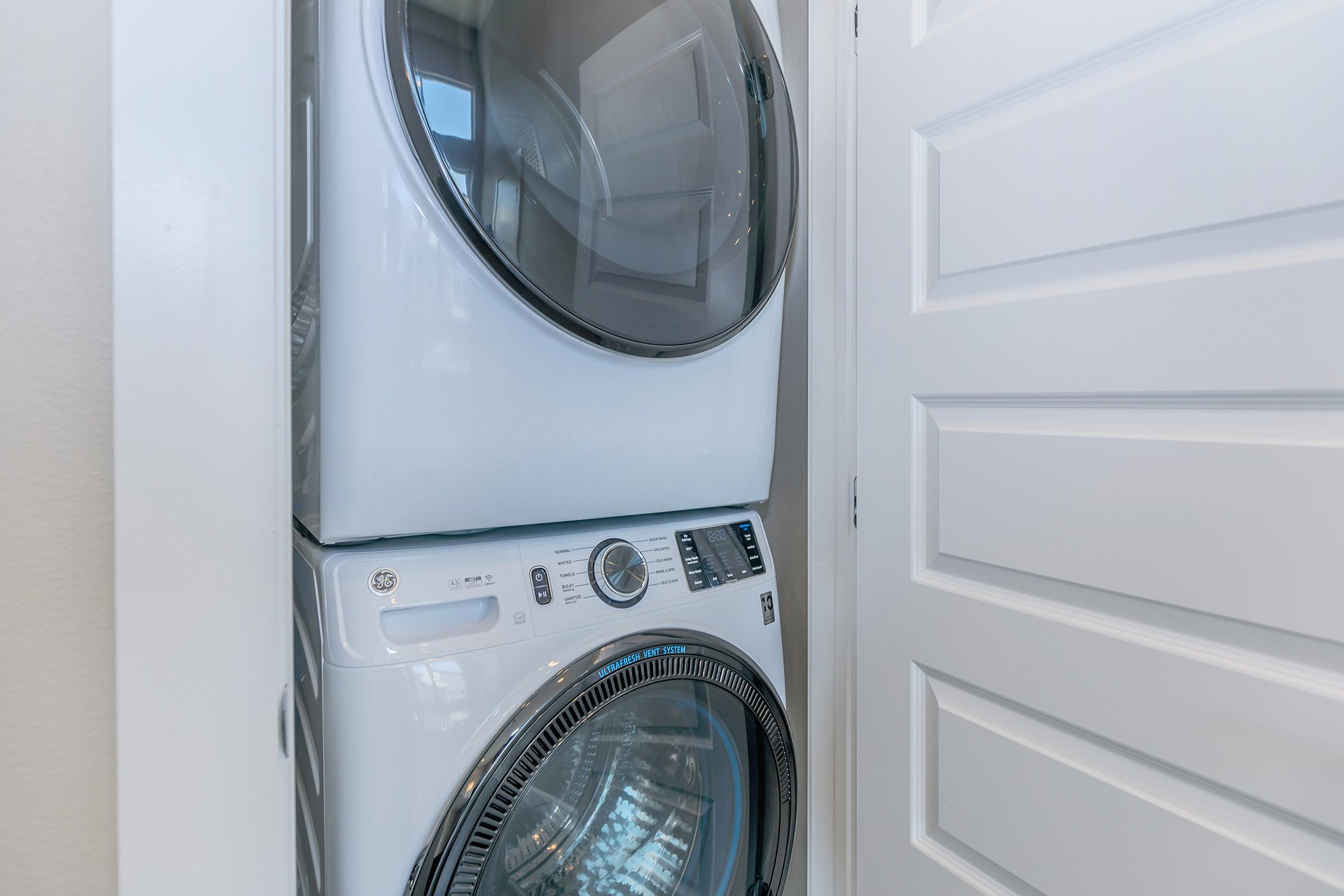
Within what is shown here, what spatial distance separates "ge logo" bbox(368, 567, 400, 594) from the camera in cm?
70

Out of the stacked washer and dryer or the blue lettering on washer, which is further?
the blue lettering on washer

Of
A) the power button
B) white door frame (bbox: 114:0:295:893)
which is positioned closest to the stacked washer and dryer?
the power button

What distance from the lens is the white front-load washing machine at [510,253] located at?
2.23ft

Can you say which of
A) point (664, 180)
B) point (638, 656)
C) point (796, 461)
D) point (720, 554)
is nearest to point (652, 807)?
point (638, 656)

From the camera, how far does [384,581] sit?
0.70 m

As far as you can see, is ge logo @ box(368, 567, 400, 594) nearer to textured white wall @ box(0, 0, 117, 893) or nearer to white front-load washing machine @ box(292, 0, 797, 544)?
white front-load washing machine @ box(292, 0, 797, 544)

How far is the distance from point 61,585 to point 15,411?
0.43ft

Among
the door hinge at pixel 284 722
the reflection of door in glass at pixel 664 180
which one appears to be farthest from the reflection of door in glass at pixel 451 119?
the door hinge at pixel 284 722

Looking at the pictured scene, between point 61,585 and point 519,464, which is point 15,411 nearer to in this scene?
point 61,585

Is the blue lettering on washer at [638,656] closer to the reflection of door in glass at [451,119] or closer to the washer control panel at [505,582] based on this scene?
the washer control panel at [505,582]

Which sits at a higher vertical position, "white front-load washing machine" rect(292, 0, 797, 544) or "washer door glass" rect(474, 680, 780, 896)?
"white front-load washing machine" rect(292, 0, 797, 544)

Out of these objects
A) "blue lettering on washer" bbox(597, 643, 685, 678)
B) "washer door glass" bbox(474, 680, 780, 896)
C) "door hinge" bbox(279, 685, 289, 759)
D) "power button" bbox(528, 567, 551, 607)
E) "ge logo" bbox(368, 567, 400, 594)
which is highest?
"ge logo" bbox(368, 567, 400, 594)

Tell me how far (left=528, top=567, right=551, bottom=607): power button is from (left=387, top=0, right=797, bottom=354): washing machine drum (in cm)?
30

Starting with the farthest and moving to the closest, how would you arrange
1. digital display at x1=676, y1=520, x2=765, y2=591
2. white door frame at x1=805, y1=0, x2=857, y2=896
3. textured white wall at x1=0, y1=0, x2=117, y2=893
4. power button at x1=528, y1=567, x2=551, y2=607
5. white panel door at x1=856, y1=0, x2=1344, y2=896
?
white door frame at x1=805, y1=0, x2=857, y2=896 → digital display at x1=676, y1=520, x2=765, y2=591 → power button at x1=528, y1=567, x2=551, y2=607 → white panel door at x1=856, y1=0, x2=1344, y2=896 → textured white wall at x1=0, y1=0, x2=117, y2=893
